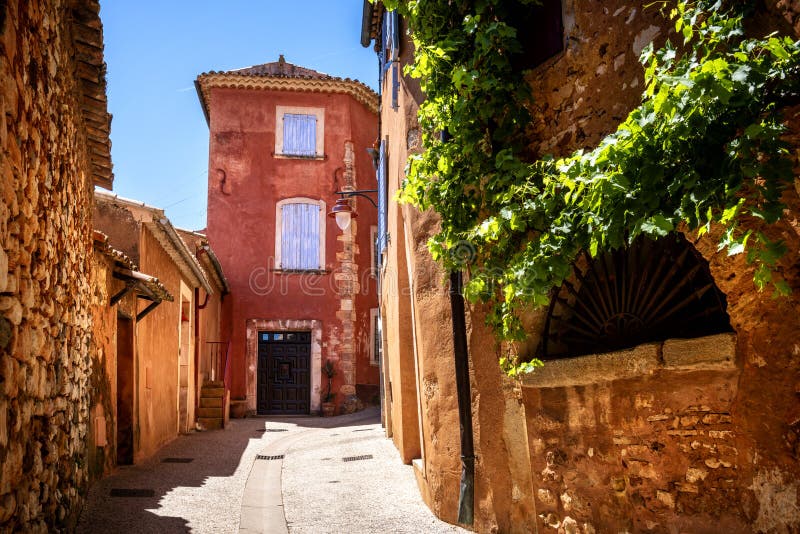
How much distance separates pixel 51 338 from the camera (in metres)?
4.30

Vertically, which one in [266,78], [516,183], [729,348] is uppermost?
[266,78]

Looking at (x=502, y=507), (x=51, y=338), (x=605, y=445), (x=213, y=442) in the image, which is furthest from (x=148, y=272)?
(x=605, y=445)

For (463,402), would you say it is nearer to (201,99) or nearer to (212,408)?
(212,408)

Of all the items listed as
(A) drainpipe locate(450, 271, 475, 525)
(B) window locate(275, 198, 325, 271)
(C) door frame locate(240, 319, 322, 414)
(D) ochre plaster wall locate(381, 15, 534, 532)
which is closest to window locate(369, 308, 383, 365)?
(C) door frame locate(240, 319, 322, 414)

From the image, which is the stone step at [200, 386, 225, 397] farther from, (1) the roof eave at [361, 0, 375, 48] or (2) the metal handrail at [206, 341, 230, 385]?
(1) the roof eave at [361, 0, 375, 48]

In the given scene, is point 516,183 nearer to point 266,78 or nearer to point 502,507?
point 502,507

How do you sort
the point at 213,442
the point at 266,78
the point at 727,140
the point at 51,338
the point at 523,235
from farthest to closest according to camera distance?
the point at 266,78, the point at 213,442, the point at 523,235, the point at 51,338, the point at 727,140

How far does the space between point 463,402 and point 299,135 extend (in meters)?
14.4

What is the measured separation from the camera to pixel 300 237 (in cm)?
1827

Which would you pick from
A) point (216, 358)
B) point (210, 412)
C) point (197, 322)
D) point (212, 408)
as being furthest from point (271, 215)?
point (210, 412)

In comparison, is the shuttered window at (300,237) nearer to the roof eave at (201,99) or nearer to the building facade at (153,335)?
the roof eave at (201,99)

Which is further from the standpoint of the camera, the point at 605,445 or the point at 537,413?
the point at 537,413

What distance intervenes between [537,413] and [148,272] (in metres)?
6.33

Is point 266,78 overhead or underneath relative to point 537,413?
overhead
